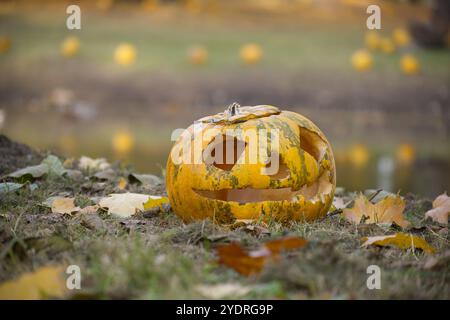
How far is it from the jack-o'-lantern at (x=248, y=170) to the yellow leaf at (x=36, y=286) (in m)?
1.01

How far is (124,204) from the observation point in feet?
10.8

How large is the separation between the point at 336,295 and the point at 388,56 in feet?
39.2

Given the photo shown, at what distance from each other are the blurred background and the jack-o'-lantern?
4.80m

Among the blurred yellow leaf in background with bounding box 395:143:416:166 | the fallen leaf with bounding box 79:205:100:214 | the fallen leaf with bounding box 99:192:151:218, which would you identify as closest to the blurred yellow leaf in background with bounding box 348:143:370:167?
the blurred yellow leaf in background with bounding box 395:143:416:166

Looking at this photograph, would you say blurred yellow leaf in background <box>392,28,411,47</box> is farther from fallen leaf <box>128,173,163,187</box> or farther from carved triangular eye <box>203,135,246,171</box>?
carved triangular eye <box>203,135,246,171</box>

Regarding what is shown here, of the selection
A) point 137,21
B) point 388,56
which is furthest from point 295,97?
point 137,21

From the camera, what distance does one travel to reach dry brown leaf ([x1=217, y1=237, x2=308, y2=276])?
2166 millimetres

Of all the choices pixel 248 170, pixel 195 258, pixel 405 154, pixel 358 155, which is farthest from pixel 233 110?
pixel 405 154

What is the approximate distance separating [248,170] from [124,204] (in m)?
0.73

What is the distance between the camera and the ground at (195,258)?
2.04 meters

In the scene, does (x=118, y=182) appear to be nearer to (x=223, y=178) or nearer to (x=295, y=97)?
(x=223, y=178)

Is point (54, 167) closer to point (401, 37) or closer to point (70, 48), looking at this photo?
point (70, 48)

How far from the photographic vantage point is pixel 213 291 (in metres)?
2.01

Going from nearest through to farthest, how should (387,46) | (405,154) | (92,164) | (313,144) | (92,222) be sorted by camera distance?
(92,222) < (313,144) < (92,164) < (405,154) < (387,46)
